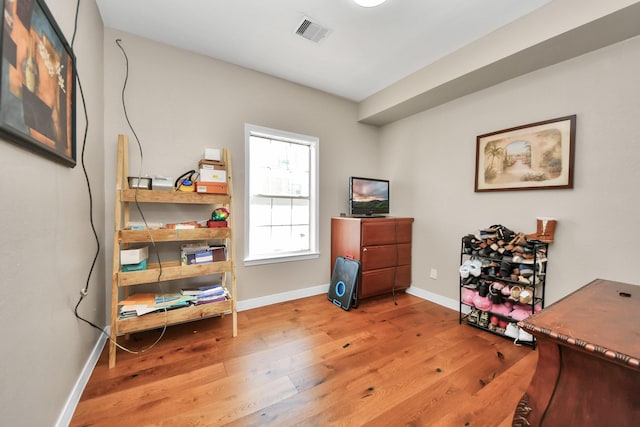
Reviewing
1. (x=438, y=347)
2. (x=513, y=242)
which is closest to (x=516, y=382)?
(x=438, y=347)

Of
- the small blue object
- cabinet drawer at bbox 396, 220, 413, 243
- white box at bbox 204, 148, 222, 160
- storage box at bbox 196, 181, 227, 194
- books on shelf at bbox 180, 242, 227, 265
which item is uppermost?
white box at bbox 204, 148, 222, 160

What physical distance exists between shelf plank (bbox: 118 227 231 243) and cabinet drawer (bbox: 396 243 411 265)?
207cm

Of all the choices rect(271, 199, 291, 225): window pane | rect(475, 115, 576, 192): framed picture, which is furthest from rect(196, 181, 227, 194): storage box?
→ rect(475, 115, 576, 192): framed picture

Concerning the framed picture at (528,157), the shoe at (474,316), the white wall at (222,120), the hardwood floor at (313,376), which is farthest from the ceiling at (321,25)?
the hardwood floor at (313,376)

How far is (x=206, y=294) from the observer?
2150 millimetres

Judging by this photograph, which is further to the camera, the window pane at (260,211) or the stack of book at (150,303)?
the window pane at (260,211)

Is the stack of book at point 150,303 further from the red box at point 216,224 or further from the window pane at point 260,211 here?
the window pane at point 260,211

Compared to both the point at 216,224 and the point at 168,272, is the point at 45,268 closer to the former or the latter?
the point at 168,272

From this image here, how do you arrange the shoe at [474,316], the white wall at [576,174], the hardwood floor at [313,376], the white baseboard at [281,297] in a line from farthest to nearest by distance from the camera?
the white baseboard at [281,297] < the shoe at [474,316] < the white wall at [576,174] < the hardwood floor at [313,376]

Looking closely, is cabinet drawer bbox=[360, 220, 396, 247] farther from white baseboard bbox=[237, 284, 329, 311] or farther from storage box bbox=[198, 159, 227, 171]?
storage box bbox=[198, 159, 227, 171]

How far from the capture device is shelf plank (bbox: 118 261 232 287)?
1.79 meters

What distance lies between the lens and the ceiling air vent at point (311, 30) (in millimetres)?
1985

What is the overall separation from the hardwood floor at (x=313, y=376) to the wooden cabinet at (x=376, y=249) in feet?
1.79

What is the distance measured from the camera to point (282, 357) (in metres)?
1.83
